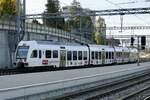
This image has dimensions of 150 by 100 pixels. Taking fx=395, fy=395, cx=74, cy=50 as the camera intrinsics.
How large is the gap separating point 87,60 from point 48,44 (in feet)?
32.1

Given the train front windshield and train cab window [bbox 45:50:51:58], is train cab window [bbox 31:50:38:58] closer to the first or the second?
the train front windshield

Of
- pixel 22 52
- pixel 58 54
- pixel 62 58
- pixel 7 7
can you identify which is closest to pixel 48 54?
pixel 58 54

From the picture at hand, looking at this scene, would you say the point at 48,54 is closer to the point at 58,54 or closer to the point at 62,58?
the point at 58,54

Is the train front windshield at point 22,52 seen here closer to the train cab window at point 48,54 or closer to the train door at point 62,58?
the train cab window at point 48,54

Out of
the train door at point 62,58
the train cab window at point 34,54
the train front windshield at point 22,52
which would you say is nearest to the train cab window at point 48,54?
the train cab window at point 34,54

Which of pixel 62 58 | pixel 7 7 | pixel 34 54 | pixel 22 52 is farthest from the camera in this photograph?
pixel 7 7

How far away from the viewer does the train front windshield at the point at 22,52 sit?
34.6m

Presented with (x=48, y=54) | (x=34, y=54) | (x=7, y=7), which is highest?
(x=7, y=7)

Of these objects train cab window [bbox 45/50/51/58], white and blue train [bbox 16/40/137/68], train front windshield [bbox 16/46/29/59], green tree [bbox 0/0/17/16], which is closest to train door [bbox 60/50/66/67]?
white and blue train [bbox 16/40/137/68]

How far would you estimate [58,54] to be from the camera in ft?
124

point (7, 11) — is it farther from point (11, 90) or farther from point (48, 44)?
point (11, 90)

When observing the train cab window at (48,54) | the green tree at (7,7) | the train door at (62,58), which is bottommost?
the train door at (62,58)

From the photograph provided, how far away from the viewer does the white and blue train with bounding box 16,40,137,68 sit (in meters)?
34.5

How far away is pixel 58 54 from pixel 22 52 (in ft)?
13.4
